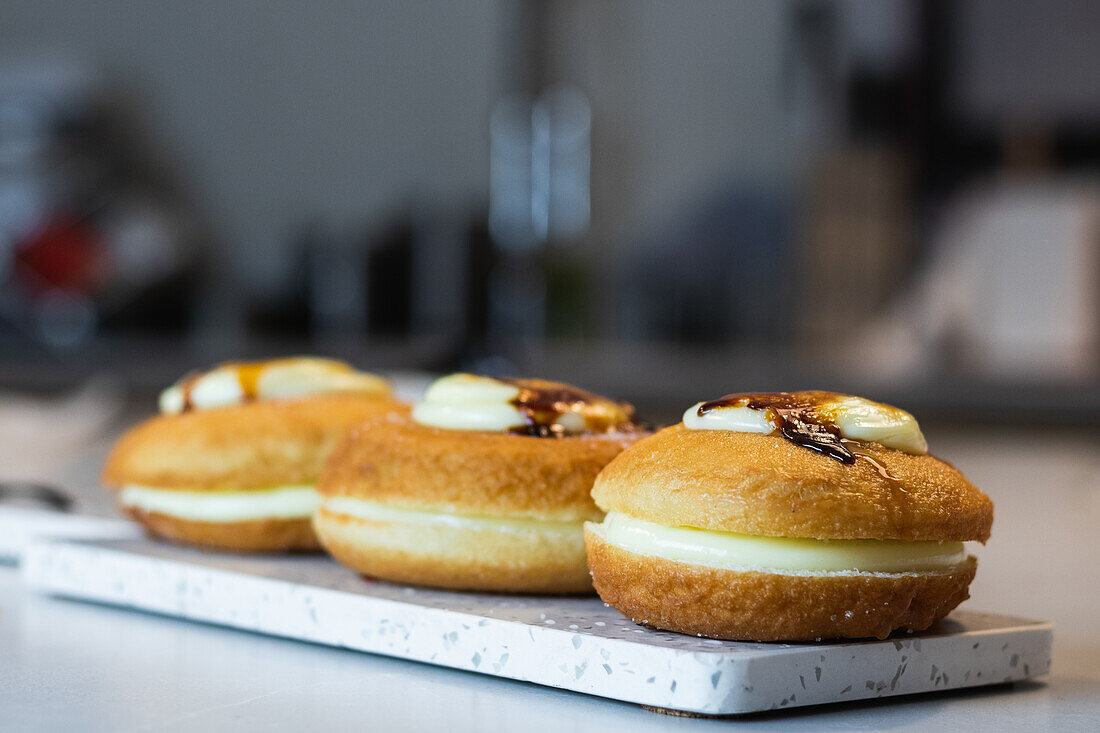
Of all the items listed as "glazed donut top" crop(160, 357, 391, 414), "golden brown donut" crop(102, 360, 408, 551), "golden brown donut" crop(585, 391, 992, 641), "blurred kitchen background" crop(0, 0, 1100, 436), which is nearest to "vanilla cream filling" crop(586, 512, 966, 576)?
"golden brown donut" crop(585, 391, 992, 641)

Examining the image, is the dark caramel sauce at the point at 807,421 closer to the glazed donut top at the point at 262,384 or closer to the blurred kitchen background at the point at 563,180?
the glazed donut top at the point at 262,384

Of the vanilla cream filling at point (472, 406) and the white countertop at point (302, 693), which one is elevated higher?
the vanilla cream filling at point (472, 406)

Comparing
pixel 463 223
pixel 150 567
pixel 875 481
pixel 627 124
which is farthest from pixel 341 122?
pixel 875 481

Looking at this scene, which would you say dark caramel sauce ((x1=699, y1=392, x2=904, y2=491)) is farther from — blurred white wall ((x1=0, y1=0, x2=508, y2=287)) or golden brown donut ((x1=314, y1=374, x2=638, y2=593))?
blurred white wall ((x1=0, y1=0, x2=508, y2=287))

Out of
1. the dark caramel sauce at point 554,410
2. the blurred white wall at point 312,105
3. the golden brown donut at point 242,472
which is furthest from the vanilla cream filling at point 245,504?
the blurred white wall at point 312,105

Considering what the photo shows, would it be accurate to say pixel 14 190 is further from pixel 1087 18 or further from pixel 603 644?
pixel 603 644

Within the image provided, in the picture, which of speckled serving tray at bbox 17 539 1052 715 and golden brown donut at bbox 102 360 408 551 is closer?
speckled serving tray at bbox 17 539 1052 715
